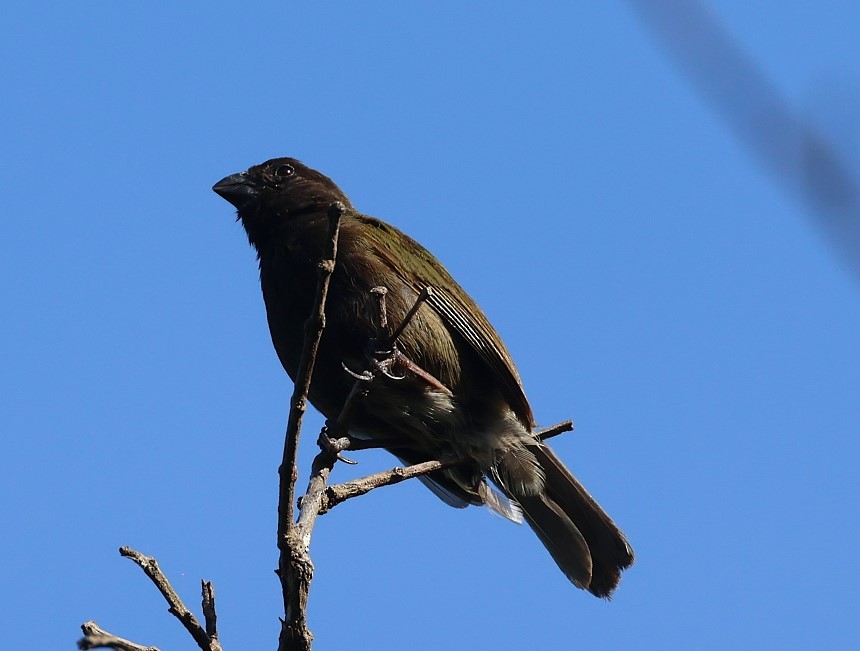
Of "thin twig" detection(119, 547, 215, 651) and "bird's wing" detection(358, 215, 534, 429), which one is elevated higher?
"bird's wing" detection(358, 215, 534, 429)

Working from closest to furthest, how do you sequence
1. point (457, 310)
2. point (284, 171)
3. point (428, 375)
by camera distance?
1. point (428, 375)
2. point (457, 310)
3. point (284, 171)

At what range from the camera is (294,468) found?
9.68 ft

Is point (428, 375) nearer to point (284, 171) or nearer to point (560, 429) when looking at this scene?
point (560, 429)

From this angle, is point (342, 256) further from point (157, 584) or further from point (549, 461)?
point (157, 584)

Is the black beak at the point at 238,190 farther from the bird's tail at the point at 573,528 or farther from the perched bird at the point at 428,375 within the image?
the bird's tail at the point at 573,528

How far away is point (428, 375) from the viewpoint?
4.61 metres

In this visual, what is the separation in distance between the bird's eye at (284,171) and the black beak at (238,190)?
141mm

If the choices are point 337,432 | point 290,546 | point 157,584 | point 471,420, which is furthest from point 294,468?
point 471,420

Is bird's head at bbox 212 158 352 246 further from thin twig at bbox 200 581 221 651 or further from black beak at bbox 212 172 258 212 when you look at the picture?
thin twig at bbox 200 581 221 651

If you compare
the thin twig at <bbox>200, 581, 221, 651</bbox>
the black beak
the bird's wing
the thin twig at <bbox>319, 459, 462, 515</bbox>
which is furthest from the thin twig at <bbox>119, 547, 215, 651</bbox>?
the black beak

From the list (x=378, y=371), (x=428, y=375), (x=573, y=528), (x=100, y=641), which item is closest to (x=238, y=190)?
(x=428, y=375)

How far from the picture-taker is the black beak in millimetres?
5660

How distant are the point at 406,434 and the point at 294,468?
1966mm

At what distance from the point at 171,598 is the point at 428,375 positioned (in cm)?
204
